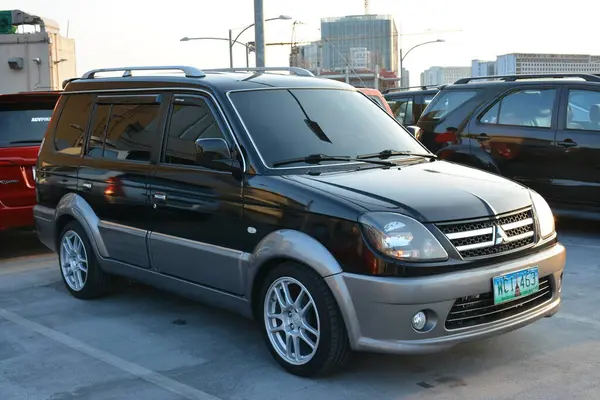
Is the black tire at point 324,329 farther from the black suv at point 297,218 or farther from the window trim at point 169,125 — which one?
the window trim at point 169,125

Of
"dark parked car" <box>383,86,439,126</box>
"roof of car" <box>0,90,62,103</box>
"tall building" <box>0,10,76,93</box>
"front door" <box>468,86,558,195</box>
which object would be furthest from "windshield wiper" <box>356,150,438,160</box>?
"tall building" <box>0,10,76,93</box>

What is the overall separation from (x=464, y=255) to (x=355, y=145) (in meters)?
1.34

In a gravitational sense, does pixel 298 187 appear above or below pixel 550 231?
above

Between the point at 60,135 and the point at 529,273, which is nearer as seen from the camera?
the point at 529,273

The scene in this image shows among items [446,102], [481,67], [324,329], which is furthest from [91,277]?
[481,67]

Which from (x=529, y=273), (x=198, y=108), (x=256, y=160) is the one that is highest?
(x=198, y=108)

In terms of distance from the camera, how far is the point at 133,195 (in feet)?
18.5

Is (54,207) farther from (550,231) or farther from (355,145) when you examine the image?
(550,231)

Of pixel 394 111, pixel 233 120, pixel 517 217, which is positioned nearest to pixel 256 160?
pixel 233 120

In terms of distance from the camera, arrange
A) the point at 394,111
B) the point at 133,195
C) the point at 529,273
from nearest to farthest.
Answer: the point at 529,273
the point at 133,195
the point at 394,111

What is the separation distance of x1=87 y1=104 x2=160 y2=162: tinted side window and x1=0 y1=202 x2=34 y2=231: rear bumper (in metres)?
1.92

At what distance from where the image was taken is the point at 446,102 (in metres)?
9.82

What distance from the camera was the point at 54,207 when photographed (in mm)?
6629

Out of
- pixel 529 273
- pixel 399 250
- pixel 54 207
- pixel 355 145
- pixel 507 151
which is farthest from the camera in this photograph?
pixel 507 151
